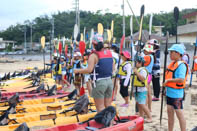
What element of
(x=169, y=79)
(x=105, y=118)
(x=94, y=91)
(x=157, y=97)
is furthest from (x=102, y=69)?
(x=157, y=97)

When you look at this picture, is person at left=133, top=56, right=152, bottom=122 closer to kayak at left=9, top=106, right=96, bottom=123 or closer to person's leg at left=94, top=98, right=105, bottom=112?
person's leg at left=94, top=98, right=105, bottom=112

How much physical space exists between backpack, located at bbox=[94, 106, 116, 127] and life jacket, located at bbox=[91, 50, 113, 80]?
1.73 ft

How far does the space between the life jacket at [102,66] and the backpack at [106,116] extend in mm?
527

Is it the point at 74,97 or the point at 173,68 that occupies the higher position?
the point at 173,68

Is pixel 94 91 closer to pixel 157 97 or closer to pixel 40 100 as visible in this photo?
pixel 40 100

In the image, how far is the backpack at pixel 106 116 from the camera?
12.1 feet

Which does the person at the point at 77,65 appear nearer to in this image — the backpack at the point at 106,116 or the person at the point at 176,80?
the backpack at the point at 106,116

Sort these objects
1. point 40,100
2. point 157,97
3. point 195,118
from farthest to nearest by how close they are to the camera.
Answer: point 157,97 < point 40,100 < point 195,118

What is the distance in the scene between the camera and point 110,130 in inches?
135

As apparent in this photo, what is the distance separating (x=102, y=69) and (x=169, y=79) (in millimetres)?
1035

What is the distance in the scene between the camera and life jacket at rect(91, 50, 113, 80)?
12.5 ft

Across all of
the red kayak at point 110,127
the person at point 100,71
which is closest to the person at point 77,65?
the person at point 100,71

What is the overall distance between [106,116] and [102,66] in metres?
0.79

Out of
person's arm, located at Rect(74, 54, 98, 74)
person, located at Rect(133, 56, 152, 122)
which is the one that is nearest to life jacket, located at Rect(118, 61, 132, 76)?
person, located at Rect(133, 56, 152, 122)
